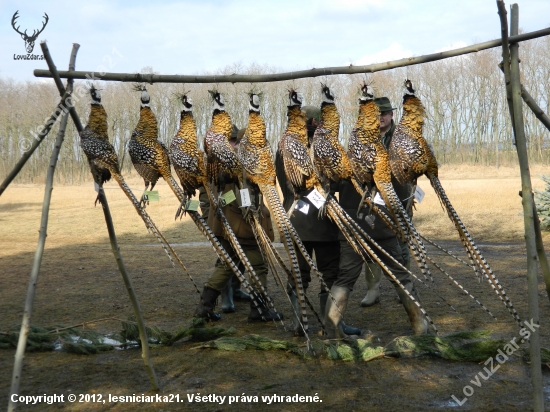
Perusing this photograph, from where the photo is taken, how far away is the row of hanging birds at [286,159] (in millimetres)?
3996

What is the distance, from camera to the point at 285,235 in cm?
400

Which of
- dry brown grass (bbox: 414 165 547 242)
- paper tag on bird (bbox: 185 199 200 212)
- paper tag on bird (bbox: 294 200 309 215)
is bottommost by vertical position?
dry brown grass (bbox: 414 165 547 242)

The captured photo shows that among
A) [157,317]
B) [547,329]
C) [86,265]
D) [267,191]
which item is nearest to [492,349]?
Result: [547,329]

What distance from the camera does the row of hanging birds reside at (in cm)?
400

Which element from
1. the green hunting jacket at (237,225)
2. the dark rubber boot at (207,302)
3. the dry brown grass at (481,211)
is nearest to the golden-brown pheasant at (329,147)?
the green hunting jacket at (237,225)

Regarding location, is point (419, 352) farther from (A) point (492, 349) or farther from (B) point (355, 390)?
(B) point (355, 390)

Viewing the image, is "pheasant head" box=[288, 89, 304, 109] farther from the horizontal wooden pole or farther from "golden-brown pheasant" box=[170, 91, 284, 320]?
"golden-brown pheasant" box=[170, 91, 284, 320]

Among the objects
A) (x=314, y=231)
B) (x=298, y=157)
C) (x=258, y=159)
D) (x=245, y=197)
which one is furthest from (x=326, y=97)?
(x=314, y=231)

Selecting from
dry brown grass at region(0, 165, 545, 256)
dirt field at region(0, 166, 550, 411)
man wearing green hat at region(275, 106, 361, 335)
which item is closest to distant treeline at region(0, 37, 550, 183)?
dry brown grass at region(0, 165, 545, 256)

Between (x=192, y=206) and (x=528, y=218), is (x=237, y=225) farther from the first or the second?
(x=528, y=218)

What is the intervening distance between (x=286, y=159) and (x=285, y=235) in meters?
0.62

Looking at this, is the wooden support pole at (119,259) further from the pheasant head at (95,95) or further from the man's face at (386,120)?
the man's face at (386,120)

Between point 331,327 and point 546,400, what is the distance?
5.83 feet

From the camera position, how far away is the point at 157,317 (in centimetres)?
655
